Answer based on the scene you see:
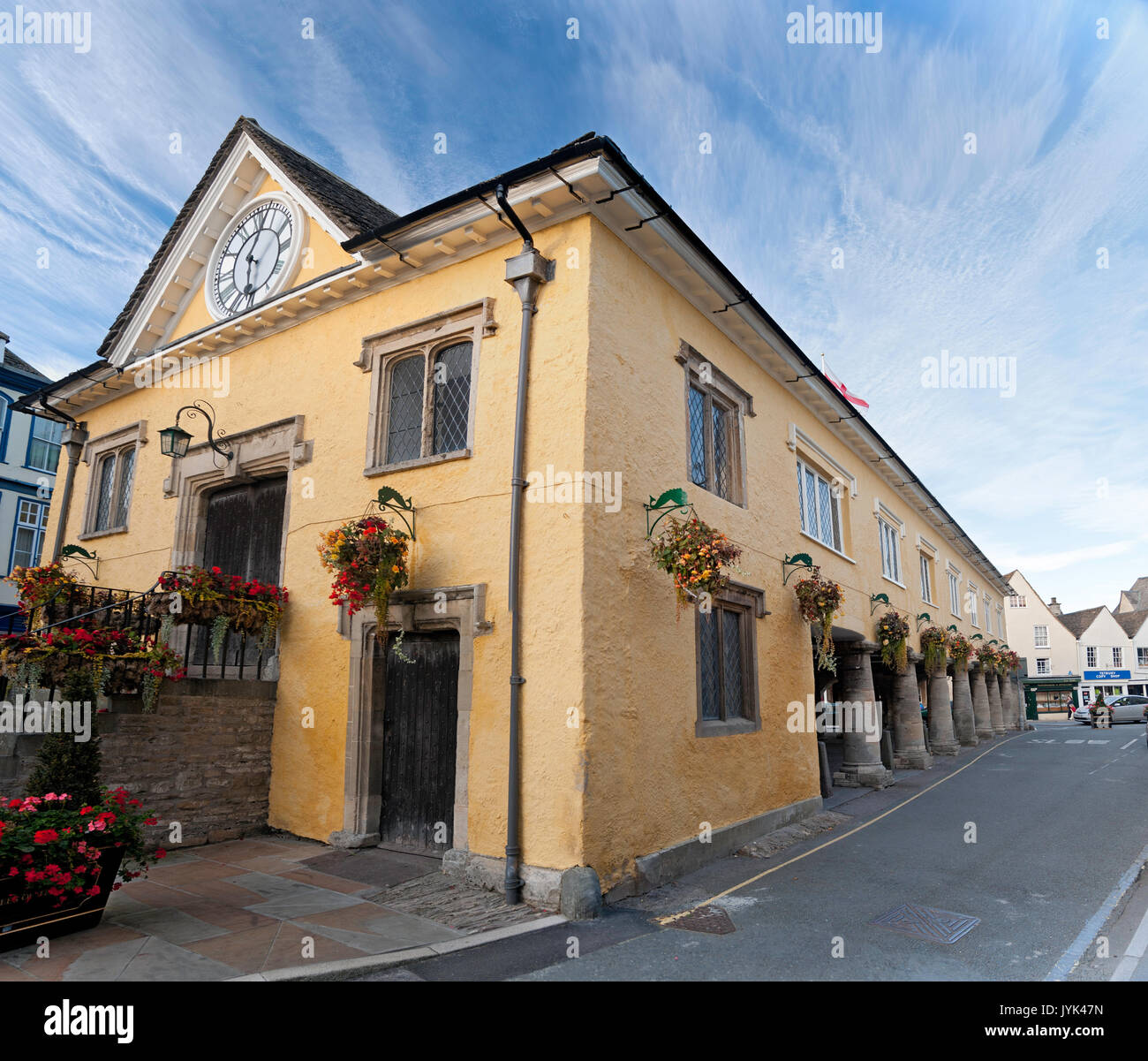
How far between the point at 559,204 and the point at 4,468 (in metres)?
23.0

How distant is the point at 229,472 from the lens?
11.2 meters

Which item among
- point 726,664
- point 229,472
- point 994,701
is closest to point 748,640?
point 726,664

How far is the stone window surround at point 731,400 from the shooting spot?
10055mm

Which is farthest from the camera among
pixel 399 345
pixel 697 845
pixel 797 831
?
pixel 797 831

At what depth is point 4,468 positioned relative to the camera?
918 inches

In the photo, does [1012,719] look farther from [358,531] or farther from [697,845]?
[358,531]

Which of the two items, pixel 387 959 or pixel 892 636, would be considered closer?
pixel 387 959

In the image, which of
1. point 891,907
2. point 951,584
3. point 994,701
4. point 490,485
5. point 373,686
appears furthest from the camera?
point 994,701

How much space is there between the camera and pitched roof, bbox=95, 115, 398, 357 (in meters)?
10.8

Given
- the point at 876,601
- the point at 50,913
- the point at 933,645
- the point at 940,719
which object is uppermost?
the point at 876,601

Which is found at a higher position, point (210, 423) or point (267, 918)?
point (210, 423)

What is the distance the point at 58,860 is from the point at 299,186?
9396 mm

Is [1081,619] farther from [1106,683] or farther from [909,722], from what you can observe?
[909,722]

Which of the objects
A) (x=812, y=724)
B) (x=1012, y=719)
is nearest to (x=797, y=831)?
(x=812, y=724)
